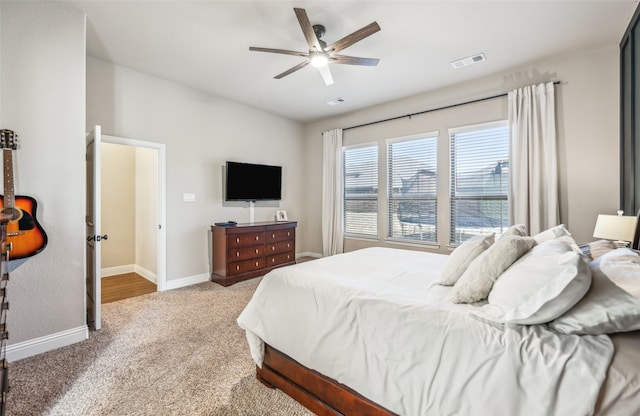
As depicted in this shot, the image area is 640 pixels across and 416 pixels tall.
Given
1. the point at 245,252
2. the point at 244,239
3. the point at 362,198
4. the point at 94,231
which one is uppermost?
the point at 362,198

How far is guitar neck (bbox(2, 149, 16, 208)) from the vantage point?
82.6 inches

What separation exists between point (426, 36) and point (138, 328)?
4139 mm

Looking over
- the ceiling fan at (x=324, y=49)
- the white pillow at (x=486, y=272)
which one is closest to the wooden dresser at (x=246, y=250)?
the ceiling fan at (x=324, y=49)

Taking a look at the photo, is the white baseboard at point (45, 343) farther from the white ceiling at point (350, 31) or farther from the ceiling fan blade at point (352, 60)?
the ceiling fan blade at point (352, 60)

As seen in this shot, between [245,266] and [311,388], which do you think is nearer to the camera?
[311,388]

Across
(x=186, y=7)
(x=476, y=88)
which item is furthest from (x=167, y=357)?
(x=476, y=88)

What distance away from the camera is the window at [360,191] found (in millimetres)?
5176

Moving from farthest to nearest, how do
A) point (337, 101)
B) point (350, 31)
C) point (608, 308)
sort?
point (337, 101) < point (350, 31) < point (608, 308)

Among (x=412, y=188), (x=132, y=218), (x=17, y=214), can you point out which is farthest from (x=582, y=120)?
(x=132, y=218)

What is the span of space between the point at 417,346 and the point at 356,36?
234cm

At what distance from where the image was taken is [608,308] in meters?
0.99

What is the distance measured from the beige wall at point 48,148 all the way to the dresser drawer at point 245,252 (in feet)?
6.11

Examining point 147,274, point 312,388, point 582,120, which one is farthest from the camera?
point 147,274

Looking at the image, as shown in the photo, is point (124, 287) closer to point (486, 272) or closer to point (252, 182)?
point (252, 182)
